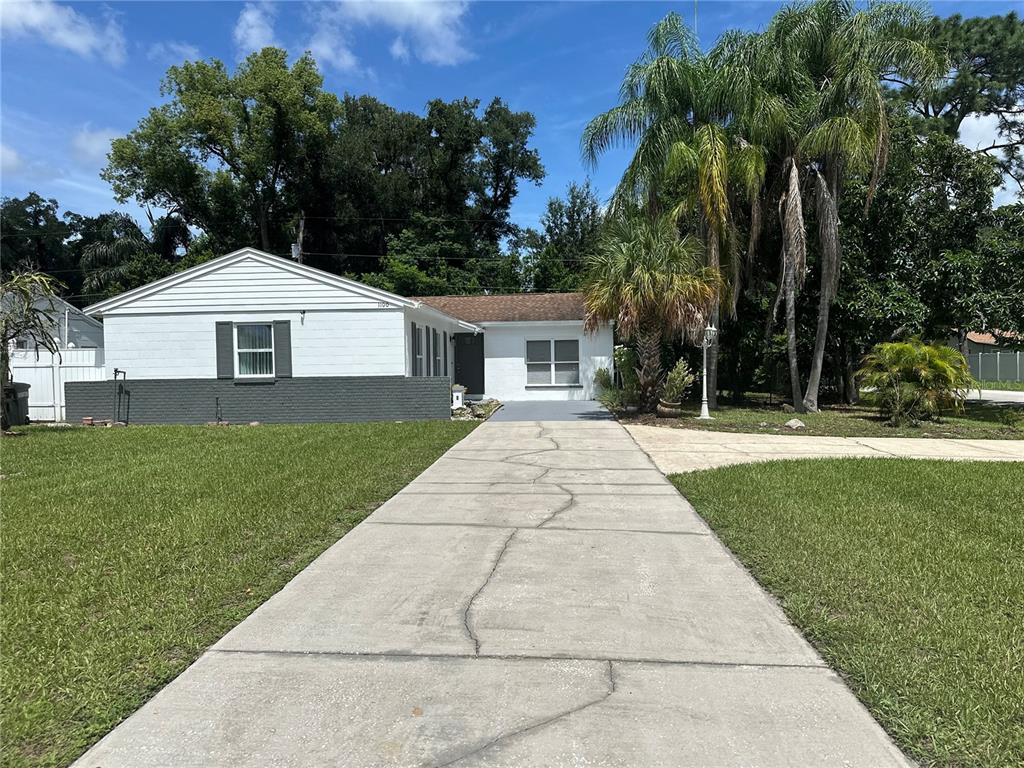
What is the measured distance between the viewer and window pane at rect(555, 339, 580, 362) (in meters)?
20.7

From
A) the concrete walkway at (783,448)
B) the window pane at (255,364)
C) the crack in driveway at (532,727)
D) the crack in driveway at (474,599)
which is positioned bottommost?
the crack in driveway at (532,727)

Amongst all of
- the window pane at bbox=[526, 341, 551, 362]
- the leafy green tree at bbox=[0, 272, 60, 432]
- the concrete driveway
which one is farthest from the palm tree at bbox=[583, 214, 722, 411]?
the leafy green tree at bbox=[0, 272, 60, 432]

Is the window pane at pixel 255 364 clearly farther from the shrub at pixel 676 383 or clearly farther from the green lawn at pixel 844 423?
the shrub at pixel 676 383

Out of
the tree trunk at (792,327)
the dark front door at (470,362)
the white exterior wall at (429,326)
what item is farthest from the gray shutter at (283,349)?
the tree trunk at (792,327)

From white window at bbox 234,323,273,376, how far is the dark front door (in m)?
7.21

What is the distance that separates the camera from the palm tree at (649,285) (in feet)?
45.8

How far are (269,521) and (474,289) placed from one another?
3263cm

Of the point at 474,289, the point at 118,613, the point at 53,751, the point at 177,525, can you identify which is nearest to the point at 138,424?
the point at 177,525

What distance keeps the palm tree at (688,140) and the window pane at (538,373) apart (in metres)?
5.80

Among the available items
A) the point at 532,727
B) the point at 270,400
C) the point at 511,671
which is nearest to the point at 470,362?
the point at 270,400

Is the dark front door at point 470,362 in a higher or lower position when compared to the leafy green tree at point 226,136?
lower

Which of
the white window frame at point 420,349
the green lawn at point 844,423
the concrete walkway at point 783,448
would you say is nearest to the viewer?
the concrete walkway at point 783,448

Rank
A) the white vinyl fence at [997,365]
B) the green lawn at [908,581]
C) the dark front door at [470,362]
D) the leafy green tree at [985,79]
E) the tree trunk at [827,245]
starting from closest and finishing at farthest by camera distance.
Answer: the green lawn at [908,581], the tree trunk at [827,245], the dark front door at [470,362], the leafy green tree at [985,79], the white vinyl fence at [997,365]

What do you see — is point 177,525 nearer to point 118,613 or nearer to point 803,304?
point 118,613
